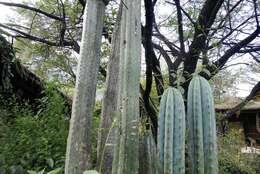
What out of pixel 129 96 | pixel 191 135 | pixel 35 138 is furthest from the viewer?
pixel 35 138

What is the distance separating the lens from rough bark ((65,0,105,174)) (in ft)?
4.33

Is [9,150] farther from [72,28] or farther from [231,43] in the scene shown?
[231,43]

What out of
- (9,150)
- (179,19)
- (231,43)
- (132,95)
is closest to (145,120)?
(132,95)

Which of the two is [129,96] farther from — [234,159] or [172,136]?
[234,159]

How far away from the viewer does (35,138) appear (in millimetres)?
3111

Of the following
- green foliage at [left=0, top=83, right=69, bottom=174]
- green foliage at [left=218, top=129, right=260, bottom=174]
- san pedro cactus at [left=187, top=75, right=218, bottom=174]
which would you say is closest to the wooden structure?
green foliage at [left=218, top=129, right=260, bottom=174]

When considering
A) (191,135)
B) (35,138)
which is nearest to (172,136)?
(191,135)

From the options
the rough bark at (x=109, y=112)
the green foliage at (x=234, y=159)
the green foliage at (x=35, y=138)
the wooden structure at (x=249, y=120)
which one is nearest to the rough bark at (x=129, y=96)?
the rough bark at (x=109, y=112)

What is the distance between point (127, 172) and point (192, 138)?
364mm

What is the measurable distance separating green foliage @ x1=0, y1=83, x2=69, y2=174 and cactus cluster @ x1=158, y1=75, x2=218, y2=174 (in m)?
1.49

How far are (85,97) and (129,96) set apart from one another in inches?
8.0

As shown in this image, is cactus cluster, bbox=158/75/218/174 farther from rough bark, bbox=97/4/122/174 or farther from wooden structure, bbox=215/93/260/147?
wooden structure, bbox=215/93/260/147

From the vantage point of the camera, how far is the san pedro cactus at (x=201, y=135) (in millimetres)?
1383

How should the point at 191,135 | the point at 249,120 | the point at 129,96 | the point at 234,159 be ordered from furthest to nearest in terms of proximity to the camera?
the point at 249,120 → the point at 234,159 → the point at 191,135 → the point at 129,96
